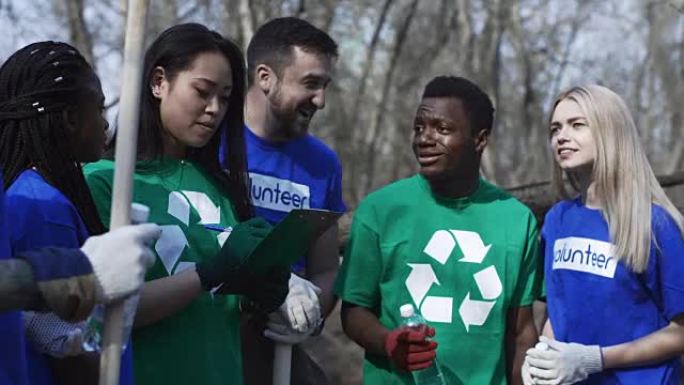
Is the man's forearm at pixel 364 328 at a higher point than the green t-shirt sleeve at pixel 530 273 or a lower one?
lower

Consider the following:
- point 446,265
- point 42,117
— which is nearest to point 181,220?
point 42,117

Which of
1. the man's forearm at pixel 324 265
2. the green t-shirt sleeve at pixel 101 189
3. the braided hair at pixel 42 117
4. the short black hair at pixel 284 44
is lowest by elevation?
the man's forearm at pixel 324 265

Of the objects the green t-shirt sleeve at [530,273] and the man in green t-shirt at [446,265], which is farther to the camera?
the green t-shirt sleeve at [530,273]

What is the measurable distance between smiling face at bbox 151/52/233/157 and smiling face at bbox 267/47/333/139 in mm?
772

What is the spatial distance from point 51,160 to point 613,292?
2135 millimetres

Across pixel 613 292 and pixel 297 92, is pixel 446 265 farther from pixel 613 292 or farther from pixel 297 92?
pixel 297 92

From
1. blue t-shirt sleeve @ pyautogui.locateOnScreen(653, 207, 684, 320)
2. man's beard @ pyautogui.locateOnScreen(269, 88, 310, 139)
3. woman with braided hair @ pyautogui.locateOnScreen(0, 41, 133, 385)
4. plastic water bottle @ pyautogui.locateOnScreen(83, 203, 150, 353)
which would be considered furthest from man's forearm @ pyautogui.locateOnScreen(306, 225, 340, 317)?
plastic water bottle @ pyautogui.locateOnScreen(83, 203, 150, 353)

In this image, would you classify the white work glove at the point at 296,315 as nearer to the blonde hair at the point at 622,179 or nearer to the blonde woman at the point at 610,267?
the blonde woman at the point at 610,267

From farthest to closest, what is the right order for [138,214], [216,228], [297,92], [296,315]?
[297,92] → [296,315] → [216,228] → [138,214]

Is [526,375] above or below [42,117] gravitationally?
below

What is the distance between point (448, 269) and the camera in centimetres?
439

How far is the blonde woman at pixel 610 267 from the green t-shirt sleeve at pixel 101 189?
5.25 ft

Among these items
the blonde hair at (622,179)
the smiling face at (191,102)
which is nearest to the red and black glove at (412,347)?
the blonde hair at (622,179)

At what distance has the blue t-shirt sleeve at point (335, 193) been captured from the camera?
181 inches
